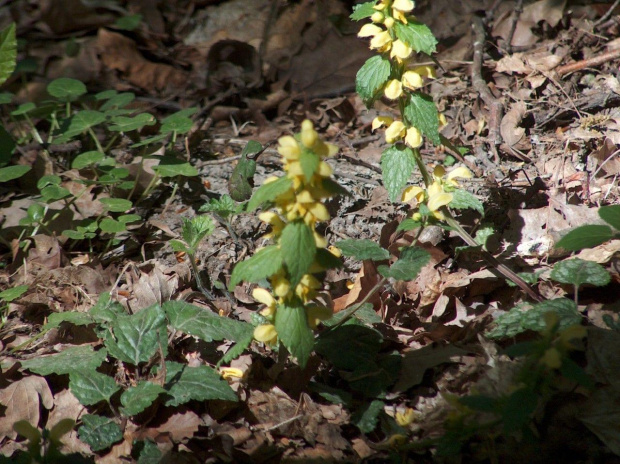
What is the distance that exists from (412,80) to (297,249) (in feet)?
2.80

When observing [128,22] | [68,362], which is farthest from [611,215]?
[128,22]

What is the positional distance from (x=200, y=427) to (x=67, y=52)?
4048 millimetres

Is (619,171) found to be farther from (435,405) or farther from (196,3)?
(196,3)

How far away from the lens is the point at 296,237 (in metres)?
1.52

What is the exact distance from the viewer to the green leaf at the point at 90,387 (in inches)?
72.9

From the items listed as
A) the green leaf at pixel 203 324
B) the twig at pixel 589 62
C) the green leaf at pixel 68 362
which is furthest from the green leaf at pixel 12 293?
the twig at pixel 589 62

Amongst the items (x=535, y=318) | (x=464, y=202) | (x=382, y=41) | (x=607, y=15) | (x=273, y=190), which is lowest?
(x=535, y=318)

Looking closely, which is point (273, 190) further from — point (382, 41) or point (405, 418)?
point (405, 418)

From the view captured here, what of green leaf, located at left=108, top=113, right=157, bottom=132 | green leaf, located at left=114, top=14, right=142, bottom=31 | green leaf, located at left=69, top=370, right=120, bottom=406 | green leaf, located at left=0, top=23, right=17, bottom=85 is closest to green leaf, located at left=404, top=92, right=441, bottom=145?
green leaf, located at left=69, top=370, right=120, bottom=406

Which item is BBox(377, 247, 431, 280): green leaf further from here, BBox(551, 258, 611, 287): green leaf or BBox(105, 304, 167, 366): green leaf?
BBox(105, 304, 167, 366): green leaf

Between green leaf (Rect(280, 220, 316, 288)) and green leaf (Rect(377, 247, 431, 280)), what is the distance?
1.26ft

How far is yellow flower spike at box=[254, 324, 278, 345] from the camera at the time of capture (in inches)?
69.4

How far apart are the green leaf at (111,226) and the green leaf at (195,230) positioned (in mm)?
486

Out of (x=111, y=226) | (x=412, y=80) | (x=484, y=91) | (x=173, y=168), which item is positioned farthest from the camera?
(x=484, y=91)
